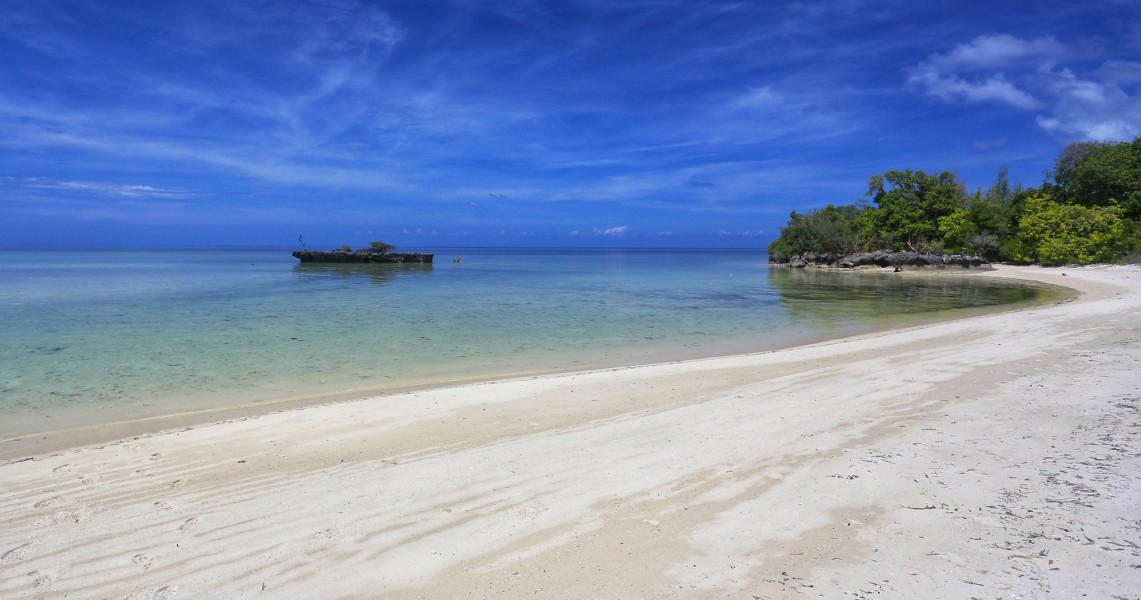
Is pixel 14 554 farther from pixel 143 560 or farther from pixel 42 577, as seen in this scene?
pixel 143 560

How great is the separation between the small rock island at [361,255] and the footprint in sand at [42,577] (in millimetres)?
74559

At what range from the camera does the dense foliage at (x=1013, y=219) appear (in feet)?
146

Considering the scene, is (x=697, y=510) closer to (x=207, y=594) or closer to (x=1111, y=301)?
(x=207, y=594)

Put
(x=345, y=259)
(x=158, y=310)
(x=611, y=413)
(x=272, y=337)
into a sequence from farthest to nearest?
(x=345, y=259)
(x=158, y=310)
(x=272, y=337)
(x=611, y=413)

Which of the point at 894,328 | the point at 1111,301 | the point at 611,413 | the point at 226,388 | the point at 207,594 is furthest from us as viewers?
the point at 1111,301

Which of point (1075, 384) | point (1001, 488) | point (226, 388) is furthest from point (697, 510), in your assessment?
point (226, 388)

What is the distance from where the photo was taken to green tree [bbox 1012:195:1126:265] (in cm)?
4322

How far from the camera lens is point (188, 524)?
417cm

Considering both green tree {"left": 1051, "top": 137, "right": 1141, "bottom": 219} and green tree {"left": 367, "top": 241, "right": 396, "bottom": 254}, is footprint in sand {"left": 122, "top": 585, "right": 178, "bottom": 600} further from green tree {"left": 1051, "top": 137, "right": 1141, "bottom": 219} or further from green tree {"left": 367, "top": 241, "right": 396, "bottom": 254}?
green tree {"left": 367, "top": 241, "right": 396, "bottom": 254}

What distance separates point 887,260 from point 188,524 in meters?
63.0

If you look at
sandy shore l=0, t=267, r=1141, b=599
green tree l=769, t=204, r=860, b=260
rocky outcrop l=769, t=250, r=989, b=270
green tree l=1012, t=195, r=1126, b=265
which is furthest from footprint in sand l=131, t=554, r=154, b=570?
green tree l=769, t=204, r=860, b=260

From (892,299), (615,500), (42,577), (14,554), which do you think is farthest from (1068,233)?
(14,554)

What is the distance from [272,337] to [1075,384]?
54.3 feet

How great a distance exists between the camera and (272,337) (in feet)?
49.6
